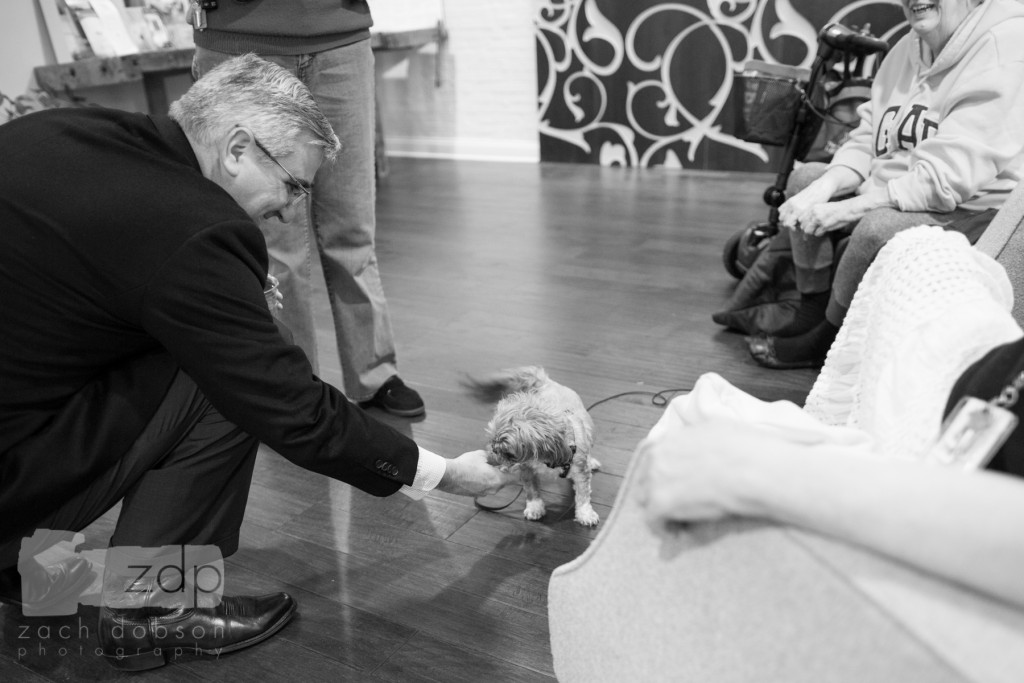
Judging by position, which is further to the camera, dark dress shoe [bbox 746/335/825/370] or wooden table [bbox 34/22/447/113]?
wooden table [bbox 34/22/447/113]

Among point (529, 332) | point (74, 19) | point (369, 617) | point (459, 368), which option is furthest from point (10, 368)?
point (74, 19)

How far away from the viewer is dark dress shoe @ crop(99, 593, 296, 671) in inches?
59.6

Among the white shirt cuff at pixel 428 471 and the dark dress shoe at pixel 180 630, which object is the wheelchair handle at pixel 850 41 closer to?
the white shirt cuff at pixel 428 471

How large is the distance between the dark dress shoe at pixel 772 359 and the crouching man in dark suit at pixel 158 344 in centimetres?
134

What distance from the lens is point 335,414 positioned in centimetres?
136

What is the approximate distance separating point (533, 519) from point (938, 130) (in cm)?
136

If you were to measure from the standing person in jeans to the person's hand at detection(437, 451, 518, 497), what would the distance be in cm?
77

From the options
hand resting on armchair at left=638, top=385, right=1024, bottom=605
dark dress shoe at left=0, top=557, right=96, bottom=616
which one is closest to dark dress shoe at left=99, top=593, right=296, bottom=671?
dark dress shoe at left=0, top=557, right=96, bottom=616

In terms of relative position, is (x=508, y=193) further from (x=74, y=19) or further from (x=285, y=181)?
(x=285, y=181)

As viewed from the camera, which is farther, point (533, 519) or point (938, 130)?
point (938, 130)

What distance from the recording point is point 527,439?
1.68m
